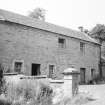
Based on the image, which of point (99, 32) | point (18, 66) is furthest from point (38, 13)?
point (18, 66)

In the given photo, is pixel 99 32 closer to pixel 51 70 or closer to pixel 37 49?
pixel 51 70

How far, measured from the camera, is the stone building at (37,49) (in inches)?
566

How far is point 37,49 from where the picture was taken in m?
16.3

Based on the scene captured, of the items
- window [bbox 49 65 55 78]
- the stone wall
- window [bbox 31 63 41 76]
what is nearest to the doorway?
the stone wall

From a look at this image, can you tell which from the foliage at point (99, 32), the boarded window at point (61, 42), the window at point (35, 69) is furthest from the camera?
the foliage at point (99, 32)

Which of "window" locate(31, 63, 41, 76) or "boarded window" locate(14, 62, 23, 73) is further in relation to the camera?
"window" locate(31, 63, 41, 76)

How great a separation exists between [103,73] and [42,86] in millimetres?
17446

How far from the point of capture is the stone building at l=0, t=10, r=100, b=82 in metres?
14.4

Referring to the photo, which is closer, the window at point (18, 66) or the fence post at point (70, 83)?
the fence post at point (70, 83)

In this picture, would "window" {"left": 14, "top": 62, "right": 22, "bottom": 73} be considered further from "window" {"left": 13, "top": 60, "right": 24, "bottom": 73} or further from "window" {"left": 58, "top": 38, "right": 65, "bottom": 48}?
"window" {"left": 58, "top": 38, "right": 65, "bottom": 48}

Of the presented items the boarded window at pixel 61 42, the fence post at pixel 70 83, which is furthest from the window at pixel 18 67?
the fence post at pixel 70 83

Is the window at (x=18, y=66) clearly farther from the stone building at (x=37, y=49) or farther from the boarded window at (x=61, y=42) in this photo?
the boarded window at (x=61, y=42)

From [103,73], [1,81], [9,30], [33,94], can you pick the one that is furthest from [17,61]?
[103,73]

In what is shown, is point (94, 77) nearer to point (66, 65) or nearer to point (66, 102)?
point (66, 65)
